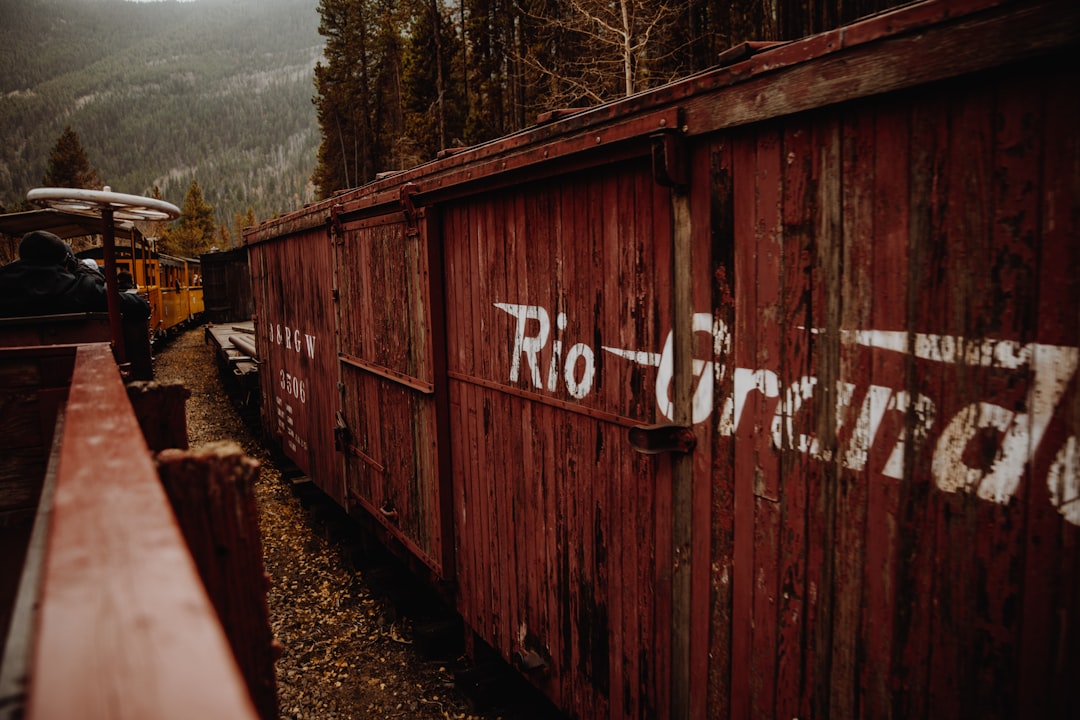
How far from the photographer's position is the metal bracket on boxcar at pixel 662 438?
247 centimetres

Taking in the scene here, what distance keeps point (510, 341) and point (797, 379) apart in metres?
1.84

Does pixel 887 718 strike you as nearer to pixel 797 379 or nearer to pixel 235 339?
pixel 797 379

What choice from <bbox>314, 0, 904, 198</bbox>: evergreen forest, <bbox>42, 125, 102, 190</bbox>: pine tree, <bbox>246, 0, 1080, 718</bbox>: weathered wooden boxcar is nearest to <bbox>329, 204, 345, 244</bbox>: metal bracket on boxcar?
<bbox>246, 0, 1080, 718</bbox>: weathered wooden boxcar

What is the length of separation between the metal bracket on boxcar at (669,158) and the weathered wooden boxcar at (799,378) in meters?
0.01

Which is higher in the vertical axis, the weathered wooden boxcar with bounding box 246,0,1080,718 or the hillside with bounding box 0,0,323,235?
the hillside with bounding box 0,0,323,235

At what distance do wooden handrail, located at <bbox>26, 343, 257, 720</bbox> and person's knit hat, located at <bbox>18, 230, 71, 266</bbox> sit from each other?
5.31 meters

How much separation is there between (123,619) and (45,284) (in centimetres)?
571

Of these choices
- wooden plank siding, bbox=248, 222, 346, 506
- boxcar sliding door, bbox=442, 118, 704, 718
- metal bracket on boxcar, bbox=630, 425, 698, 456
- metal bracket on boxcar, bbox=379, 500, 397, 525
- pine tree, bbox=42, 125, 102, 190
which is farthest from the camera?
pine tree, bbox=42, 125, 102, 190

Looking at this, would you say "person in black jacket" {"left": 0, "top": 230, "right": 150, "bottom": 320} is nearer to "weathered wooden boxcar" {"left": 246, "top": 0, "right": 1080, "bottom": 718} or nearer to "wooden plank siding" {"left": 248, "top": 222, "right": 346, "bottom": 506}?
"wooden plank siding" {"left": 248, "top": 222, "right": 346, "bottom": 506}

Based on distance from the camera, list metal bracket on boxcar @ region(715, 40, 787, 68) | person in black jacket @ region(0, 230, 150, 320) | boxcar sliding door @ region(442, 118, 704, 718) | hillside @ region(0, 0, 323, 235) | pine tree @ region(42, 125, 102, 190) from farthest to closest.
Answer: hillside @ region(0, 0, 323, 235)
pine tree @ region(42, 125, 102, 190)
person in black jacket @ region(0, 230, 150, 320)
boxcar sliding door @ region(442, 118, 704, 718)
metal bracket on boxcar @ region(715, 40, 787, 68)

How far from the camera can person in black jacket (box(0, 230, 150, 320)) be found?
16.0 ft

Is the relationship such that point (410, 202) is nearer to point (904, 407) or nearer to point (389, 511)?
point (389, 511)

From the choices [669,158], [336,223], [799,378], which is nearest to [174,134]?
[336,223]

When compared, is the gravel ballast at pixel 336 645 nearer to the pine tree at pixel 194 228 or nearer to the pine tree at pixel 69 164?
the pine tree at pixel 69 164
